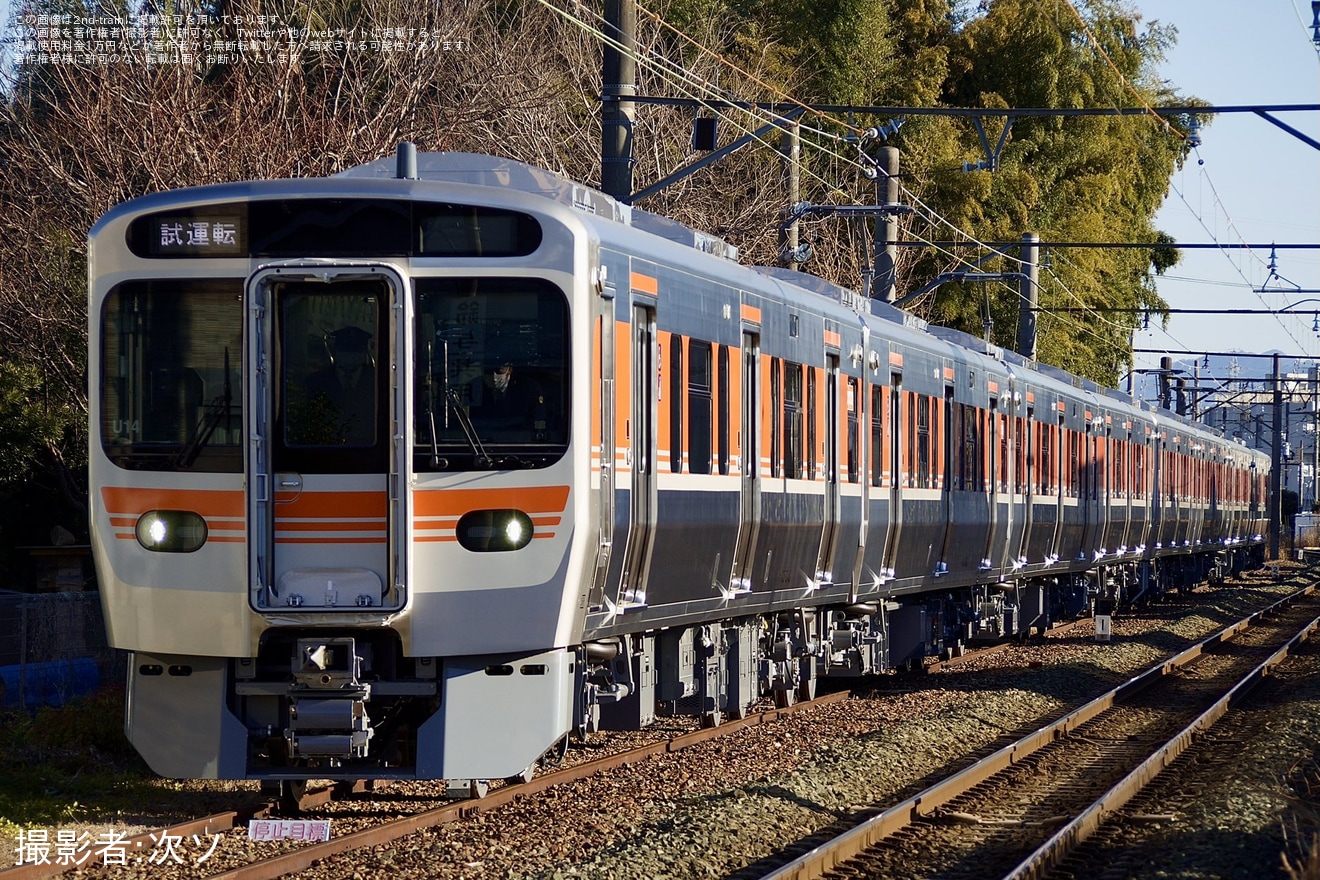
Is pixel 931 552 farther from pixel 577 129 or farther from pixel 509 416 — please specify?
pixel 577 129

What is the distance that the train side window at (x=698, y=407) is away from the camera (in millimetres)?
10562

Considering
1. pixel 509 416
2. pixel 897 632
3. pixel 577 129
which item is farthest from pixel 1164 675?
pixel 509 416

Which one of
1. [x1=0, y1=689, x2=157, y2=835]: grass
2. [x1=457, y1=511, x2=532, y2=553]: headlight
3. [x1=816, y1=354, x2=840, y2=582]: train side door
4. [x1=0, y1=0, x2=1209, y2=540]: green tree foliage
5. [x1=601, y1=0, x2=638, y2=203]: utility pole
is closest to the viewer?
[x1=457, y1=511, x2=532, y2=553]: headlight

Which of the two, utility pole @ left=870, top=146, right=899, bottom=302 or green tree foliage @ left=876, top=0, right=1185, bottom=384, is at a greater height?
green tree foliage @ left=876, top=0, right=1185, bottom=384

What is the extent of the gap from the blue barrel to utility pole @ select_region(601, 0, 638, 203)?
5491mm

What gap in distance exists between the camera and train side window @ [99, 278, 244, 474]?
846 cm

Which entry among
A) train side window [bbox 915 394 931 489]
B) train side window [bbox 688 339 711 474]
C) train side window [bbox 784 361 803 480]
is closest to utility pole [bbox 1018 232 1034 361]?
train side window [bbox 915 394 931 489]

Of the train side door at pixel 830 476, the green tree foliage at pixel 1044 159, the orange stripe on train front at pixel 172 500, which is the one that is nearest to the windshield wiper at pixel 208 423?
the orange stripe on train front at pixel 172 500

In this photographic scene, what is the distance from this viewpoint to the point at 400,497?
834cm

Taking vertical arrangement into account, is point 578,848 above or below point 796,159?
below

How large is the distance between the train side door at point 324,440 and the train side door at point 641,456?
157 centimetres

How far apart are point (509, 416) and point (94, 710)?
16.1 ft

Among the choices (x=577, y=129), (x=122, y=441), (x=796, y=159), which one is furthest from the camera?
(x=577, y=129)

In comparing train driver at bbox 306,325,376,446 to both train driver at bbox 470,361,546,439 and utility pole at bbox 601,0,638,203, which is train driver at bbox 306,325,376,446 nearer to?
train driver at bbox 470,361,546,439
